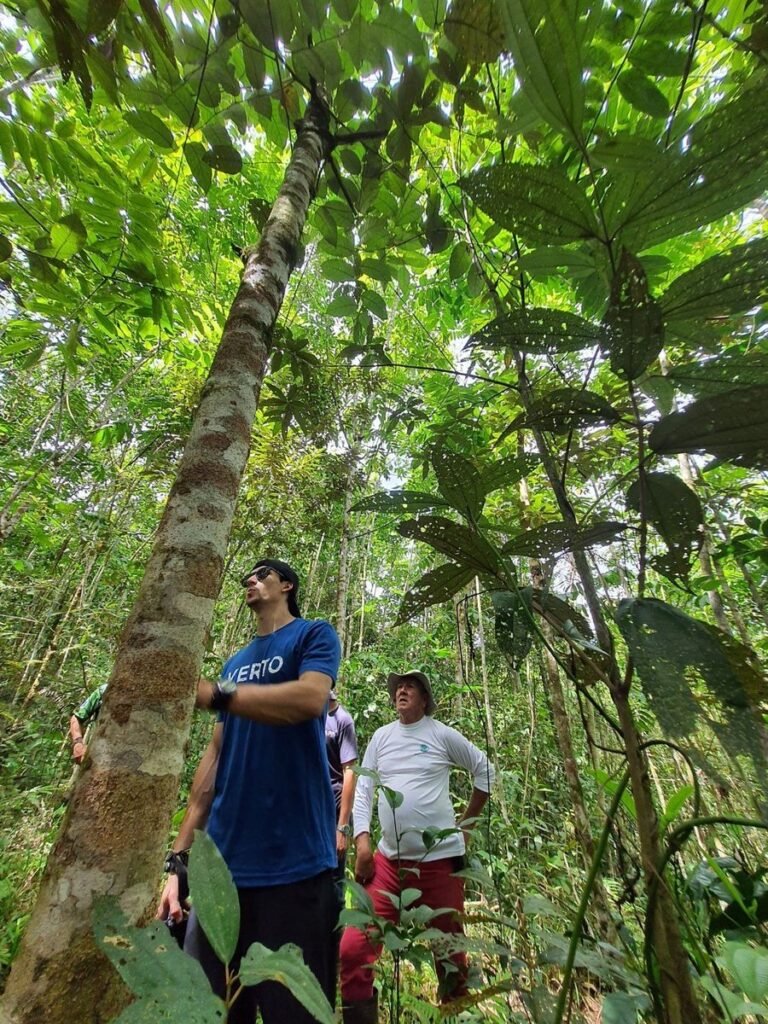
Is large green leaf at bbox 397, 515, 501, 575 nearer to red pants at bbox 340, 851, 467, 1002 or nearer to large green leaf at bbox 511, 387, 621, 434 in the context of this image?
large green leaf at bbox 511, 387, 621, 434

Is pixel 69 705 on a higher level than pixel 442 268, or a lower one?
lower

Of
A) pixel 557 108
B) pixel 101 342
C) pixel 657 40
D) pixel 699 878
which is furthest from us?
pixel 101 342

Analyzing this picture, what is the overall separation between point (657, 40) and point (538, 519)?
1897mm

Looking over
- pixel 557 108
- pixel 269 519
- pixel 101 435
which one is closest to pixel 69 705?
pixel 269 519

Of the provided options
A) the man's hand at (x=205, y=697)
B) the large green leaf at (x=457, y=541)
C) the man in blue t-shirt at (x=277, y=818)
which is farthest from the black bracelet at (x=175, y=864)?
the large green leaf at (x=457, y=541)

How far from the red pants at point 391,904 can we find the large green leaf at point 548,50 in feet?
6.75

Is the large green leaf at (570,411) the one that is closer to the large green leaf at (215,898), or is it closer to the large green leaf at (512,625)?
the large green leaf at (512,625)

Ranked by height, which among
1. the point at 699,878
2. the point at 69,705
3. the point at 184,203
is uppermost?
the point at 184,203

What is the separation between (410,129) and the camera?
1530mm

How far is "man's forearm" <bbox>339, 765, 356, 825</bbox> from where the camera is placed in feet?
8.45

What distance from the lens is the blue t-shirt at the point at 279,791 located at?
1347 millimetres

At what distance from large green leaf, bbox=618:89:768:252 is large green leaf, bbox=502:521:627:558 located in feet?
1.05

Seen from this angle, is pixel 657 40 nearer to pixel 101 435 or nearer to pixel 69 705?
pixel 101 435

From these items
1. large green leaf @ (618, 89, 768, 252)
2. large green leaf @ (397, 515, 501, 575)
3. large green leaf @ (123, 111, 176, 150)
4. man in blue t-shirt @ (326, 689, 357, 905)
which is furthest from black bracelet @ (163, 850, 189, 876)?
large green leaf @ (123, 111, 176, 150)
